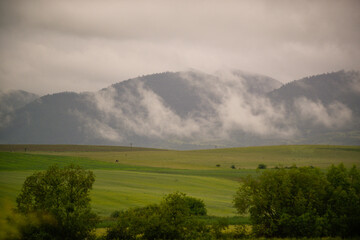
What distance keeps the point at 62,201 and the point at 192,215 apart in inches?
507

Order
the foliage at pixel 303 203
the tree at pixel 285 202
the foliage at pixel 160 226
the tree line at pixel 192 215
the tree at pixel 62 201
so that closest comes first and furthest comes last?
the tree at pixel 62 201, the tree line at pixel 192 215, the foliage at pixel 160 226, the foliage at pixel 303 203, the tree at pixel 285 202

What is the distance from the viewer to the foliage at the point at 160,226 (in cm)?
3712

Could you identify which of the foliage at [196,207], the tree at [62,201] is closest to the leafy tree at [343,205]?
the foliage at [196,207]

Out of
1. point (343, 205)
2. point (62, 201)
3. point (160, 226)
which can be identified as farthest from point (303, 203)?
point (62, 201)

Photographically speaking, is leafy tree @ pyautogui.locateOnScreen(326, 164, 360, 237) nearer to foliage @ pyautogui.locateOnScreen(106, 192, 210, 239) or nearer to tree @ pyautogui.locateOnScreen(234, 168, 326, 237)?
tree @ pyautogui.locateOnScreen(234, 168, 326, 237)

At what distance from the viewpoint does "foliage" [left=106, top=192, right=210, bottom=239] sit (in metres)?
37.1

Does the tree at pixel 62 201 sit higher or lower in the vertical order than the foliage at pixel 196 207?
higher

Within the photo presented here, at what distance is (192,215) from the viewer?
131 ft

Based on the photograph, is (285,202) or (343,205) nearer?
(343,205)

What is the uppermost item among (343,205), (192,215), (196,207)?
(343,205)

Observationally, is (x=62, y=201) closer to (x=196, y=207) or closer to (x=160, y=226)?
(x=160, y=226)

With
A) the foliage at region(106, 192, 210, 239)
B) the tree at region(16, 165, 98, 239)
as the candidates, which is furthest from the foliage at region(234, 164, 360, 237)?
the tree at region(16, 165, 98, 239)

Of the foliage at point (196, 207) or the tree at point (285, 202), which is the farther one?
the foliage at point (196, 207)

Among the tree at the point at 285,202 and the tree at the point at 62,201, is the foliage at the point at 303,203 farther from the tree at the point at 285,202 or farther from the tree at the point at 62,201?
the tree at the point at 62,201
